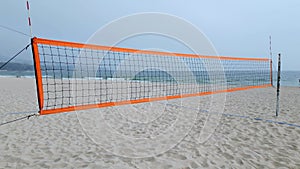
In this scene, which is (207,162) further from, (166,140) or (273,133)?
(273,133)

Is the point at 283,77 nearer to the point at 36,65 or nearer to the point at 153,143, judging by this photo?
the point at 153,143

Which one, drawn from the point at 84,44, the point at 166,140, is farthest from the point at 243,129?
the point at 84,44

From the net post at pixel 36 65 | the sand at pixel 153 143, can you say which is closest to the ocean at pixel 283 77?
the sand at pixel 153 143

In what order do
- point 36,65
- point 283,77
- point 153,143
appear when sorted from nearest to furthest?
A: point 36,65 < point 153,143 < point 283,77

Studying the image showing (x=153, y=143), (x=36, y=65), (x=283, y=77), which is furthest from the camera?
(x=283, y=77)

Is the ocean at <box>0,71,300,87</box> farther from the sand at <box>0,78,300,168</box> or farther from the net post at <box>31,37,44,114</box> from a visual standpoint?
the net post at <box>31,37,44,114</box>

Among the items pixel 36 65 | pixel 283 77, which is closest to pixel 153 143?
pixel 36 65

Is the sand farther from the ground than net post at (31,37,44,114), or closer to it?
closer to it

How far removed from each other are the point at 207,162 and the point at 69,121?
289 centimetres

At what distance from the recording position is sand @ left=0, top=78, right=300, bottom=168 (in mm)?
2006

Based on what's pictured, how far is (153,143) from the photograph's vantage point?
258 cm

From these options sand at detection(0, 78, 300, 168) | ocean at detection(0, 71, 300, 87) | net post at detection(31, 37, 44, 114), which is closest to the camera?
sand at detection(0, 78, 300, 168)

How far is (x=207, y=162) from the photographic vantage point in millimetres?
2006

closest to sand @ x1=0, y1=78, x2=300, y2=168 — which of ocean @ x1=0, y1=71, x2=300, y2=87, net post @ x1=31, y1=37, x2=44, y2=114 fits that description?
net post @ x1=31, y1=37, x2=44, y2=114
